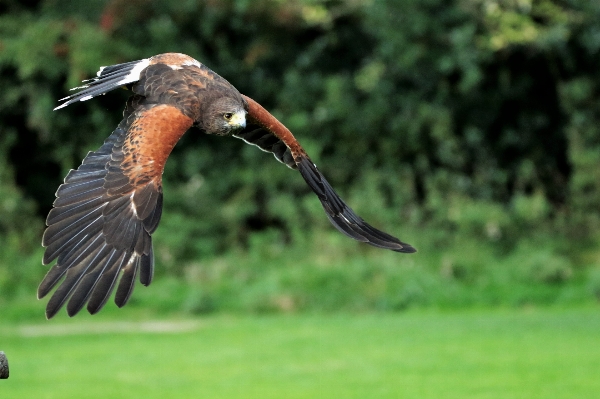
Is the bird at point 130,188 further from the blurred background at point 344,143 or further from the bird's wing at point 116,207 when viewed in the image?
the blurred background at point 344,143

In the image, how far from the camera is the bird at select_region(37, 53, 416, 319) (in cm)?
544

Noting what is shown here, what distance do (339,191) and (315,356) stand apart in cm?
587

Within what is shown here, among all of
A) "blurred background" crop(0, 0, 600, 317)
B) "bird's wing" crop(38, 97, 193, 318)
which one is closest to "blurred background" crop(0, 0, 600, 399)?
"blurred background" crop(0, 0, 600, 317)

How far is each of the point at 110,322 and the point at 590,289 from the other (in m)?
5.88

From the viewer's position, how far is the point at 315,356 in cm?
1131

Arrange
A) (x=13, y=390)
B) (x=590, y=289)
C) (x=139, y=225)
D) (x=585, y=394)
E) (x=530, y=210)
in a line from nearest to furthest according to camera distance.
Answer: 1. (x=139, y=225)
2. (x=585, y=394)
3. (x=13, y=390)
4. (x=590, y=289)
5. (x=530, y=210)

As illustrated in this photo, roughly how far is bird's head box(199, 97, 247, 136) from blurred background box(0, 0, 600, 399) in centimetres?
454

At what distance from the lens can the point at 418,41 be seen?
16.1m

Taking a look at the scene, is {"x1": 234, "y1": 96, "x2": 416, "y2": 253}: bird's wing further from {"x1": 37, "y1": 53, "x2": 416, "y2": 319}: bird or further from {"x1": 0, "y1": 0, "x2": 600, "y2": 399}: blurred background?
{"x1": 0, "y1": 0, "x2": 600, "y2": 399}: blurred background

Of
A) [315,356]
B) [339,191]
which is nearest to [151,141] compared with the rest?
[315,356]

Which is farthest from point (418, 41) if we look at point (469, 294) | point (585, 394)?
point (585, 394)

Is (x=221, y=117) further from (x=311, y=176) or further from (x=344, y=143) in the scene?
(x=344, y=143)

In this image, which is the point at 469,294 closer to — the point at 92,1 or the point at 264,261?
the point at 264,261

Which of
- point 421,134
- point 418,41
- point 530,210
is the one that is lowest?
point 530,210
